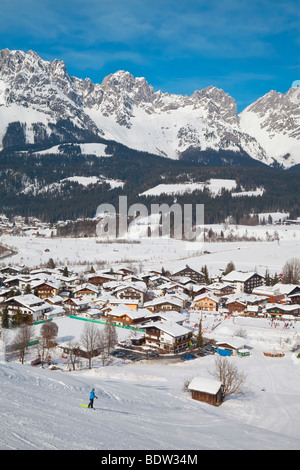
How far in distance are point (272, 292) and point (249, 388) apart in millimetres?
34830

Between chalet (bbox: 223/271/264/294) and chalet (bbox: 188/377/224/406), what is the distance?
146 ft

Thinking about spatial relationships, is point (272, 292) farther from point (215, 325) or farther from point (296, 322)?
point (215, 325)

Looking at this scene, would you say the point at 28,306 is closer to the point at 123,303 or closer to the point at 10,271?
the point at 123,303

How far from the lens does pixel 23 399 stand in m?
A: 15.7

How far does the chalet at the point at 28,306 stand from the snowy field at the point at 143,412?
1586cm

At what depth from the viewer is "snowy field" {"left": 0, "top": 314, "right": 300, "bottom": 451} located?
40.5ft

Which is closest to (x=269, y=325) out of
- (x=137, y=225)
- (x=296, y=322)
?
(x=296, y=322)

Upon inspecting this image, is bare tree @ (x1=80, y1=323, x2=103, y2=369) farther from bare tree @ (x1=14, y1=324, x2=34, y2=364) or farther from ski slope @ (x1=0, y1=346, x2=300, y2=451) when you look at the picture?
bare tree @ (x1=14, y1=324, x2=34, y2=364)

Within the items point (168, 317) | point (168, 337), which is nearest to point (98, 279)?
point (168, 317)

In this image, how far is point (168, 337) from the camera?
130 ft

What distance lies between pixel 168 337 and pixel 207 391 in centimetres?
1672

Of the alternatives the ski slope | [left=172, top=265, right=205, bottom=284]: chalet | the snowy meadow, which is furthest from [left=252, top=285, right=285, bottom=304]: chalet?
the ski slope

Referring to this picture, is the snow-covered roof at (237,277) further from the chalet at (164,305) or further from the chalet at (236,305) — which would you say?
the chalet at (164,305)

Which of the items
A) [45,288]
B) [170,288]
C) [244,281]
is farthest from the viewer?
[244,281]
